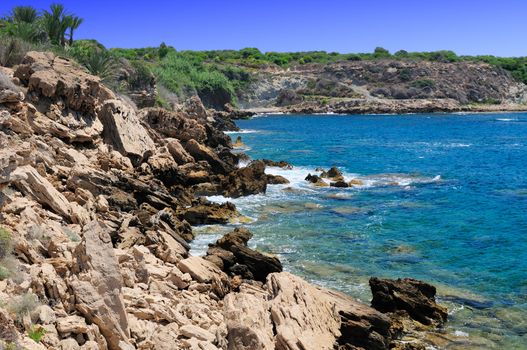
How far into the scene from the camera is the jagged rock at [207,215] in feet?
87.0

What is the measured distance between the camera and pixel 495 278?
20484mm

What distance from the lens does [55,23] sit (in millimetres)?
43625

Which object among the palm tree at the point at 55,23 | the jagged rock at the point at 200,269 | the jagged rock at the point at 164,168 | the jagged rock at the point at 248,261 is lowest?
the jagged rock at the point at 248,261

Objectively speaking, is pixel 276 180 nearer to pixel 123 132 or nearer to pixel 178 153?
pixel 178 153

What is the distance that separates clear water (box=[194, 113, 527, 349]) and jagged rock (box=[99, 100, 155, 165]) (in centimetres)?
673

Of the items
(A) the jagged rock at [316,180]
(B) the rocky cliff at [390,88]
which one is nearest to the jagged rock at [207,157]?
(A) the jagged rock at [316,180]

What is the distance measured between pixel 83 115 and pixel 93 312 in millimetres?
19865

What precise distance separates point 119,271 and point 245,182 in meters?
22.8

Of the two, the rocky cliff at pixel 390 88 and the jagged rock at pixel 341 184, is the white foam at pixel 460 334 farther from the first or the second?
the rocky cliff at pixel 390 88

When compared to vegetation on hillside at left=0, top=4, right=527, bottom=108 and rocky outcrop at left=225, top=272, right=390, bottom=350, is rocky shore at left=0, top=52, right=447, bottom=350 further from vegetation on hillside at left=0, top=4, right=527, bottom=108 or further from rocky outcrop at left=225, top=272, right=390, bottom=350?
vegetation on hillside at left=0, top=4, right=527, bottom=108

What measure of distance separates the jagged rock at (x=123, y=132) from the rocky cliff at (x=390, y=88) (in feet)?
344

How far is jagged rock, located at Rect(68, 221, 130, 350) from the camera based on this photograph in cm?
1051

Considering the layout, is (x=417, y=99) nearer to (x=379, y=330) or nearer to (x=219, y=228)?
(x=219, y=228)

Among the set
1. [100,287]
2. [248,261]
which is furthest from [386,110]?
[100,287]
